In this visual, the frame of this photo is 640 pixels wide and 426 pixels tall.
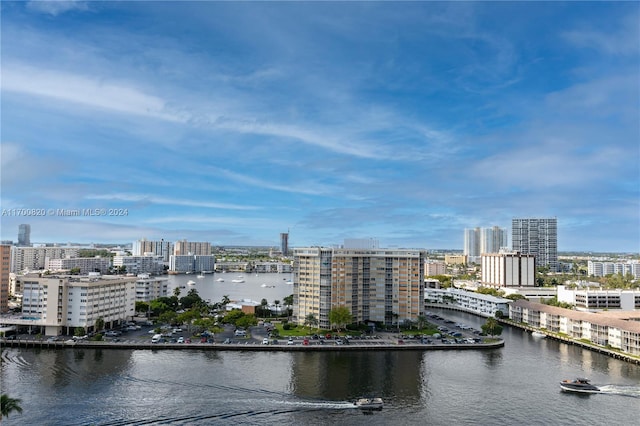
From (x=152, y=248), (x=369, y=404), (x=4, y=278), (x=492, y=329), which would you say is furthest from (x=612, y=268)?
(x=152, y=248)

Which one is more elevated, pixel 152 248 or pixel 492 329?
pixel 152 248

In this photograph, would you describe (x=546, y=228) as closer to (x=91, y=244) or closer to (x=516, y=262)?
(x=516, y=262)

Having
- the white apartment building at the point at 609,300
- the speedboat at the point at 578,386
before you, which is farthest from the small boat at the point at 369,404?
the white apartment building at the point at 609,300

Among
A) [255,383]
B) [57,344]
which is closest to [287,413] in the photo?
[255,383]

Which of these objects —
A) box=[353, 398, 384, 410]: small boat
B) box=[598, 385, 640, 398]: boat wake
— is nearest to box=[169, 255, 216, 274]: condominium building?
box=[353, 398, 384, 410]: small boat

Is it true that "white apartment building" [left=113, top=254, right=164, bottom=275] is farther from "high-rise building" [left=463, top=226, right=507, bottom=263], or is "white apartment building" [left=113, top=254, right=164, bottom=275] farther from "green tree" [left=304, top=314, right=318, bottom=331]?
"high-rise building" [left=463, top=226, right=507, bottom=263]

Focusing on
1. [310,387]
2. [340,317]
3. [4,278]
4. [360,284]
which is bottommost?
[310,387]

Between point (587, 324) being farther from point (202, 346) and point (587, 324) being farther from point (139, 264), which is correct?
point (139, 264)
